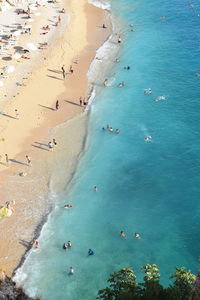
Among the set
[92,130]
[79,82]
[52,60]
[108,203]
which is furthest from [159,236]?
[52,60]

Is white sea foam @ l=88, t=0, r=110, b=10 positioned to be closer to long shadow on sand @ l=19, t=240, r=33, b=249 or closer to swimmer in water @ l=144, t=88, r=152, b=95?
swimmer in water @ l=144, t=88, r=152, b=95

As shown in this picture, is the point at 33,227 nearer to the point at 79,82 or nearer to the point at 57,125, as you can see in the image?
the point at 57,125

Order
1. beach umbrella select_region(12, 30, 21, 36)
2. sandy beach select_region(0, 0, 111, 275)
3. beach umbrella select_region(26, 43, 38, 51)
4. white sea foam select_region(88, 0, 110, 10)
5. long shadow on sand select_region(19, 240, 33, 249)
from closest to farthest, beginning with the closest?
long shadow on sand select_region(19, 240, 33, 249) < sandy beach select_region(0, 0, 111, 275) < beach umbrella select_region(26, 43, 38, 51) < beach umbrella select_region(12, 30, 21, 36) < white sea foam select_region(88, 0, 110, 10)

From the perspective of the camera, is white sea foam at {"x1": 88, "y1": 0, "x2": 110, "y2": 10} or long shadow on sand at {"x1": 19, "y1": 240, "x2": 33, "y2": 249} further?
white sea foam at {"x1": 88, "y1": 0, "x2": 110, "y2": 10}

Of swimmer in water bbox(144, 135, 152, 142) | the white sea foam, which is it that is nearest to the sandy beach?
swimmer in water bbox(144, 135, 152, 142)

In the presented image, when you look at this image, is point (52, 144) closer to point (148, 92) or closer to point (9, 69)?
point (9, 69)

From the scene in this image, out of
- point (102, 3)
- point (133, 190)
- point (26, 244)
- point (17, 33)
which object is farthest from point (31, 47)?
point (26, 244)

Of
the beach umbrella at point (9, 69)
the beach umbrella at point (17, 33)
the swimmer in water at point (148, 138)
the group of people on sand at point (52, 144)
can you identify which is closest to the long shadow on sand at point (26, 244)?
the group of people on sand at point (52, 144)
